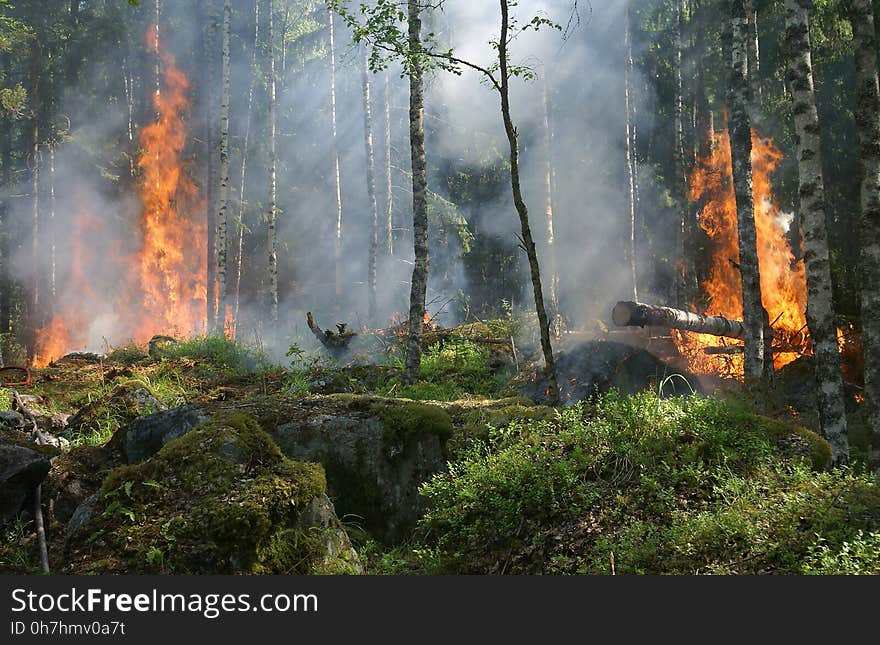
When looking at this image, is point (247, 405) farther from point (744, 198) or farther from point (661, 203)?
point (661, 203)

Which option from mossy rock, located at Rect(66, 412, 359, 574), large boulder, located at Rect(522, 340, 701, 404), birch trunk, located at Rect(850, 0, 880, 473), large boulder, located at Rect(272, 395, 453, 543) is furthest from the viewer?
large boulder, located at Rect(522, 340, 701, 404)

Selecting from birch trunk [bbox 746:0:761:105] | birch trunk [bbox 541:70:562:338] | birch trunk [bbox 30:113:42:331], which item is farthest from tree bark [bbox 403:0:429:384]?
birch trunk [bbox 30:113:42:331]

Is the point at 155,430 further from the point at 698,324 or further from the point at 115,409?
the point at 698,324

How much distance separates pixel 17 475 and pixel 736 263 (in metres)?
13.1

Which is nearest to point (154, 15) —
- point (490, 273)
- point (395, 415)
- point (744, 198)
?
point (490, 273)

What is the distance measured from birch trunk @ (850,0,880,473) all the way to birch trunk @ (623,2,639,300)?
17250 millimetres

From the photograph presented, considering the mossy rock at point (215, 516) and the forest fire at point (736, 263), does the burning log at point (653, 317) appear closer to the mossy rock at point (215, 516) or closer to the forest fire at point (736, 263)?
the forest fire at point (736, 263)

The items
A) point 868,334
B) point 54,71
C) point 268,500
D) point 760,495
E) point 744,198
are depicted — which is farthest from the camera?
point 54,71

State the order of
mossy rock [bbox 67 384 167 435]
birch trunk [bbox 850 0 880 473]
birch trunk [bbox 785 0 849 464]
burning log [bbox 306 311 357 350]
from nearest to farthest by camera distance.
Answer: birch trunk [bbox 850 0 880 473], birch trunk [bbox 785 0 849 464], mossy rock [bbox 67 384 167 435], burning log [bbox 306 311 357 350]

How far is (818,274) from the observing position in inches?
327

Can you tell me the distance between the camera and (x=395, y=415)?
6750 mm

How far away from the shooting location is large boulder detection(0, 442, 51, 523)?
5715 mm

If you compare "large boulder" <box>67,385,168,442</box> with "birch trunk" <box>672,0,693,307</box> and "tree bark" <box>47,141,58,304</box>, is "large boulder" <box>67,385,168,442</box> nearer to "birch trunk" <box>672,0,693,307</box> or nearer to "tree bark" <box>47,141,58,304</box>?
"birch trunk" <box>672,0,693,307</box>

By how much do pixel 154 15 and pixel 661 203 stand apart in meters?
22.6
